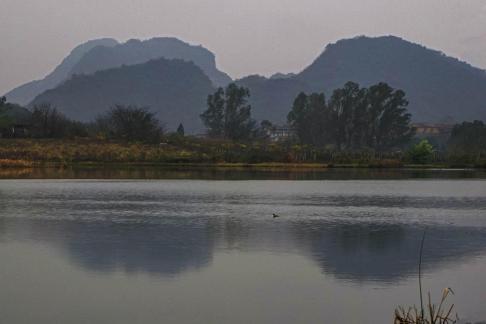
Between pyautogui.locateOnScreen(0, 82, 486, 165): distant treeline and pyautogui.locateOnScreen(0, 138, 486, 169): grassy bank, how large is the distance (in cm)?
18

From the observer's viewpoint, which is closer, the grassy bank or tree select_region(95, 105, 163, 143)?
the grassy bank

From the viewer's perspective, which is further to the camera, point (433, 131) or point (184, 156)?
point (433, 131)

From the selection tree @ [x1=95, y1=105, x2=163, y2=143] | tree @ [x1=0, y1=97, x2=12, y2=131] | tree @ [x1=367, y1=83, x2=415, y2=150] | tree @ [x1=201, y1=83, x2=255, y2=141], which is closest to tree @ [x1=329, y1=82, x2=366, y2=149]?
tree @ [x1=367, y1=83, x2=415, y2=150]

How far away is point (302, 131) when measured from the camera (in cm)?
11538

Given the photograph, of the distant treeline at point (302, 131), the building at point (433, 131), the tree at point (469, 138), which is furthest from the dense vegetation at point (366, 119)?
the building at point (433, 131)

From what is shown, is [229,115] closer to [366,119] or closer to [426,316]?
[366,119]

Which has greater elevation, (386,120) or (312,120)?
(312,120)

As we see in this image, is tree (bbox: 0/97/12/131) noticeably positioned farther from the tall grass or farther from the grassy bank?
the tall grass

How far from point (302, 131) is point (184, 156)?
3853 centimetres

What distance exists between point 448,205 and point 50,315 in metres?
24.9

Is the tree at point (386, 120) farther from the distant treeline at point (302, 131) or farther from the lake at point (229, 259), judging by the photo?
the lake at point (229, 259)

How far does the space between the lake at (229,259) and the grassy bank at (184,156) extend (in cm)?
4325

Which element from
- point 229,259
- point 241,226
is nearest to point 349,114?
point 241,226

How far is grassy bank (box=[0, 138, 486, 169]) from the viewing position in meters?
76.2
